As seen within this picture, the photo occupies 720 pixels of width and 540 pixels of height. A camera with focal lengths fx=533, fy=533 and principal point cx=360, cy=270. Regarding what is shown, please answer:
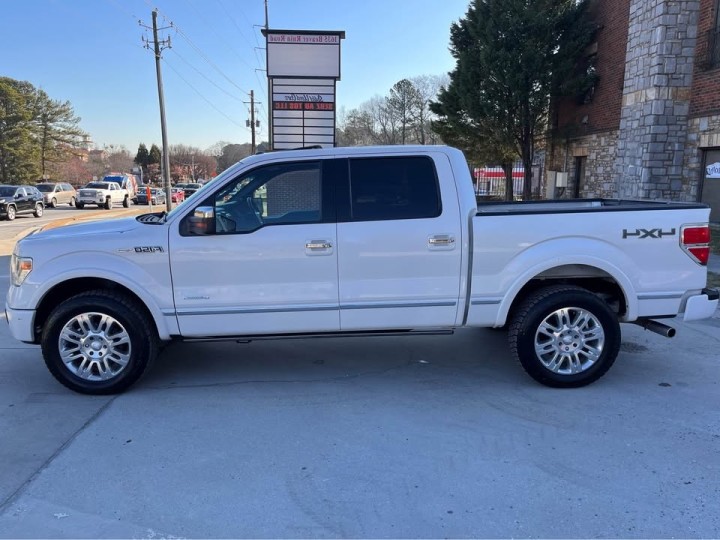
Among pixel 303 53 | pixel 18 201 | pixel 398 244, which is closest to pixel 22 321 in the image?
pixel 398 244

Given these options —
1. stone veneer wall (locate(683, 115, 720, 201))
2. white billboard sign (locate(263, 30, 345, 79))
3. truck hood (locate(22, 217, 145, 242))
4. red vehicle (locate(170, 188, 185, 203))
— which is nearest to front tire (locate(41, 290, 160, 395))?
truck hood (locate(22, 217, 145, 242))

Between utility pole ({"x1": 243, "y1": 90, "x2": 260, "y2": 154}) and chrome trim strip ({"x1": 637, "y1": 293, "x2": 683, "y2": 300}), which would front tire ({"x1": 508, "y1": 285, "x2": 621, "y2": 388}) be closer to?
chrome trim strip ({"x1": 637, "y1": 293, "x2": 683, "y2": 300})

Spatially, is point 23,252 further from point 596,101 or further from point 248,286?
point 596,101

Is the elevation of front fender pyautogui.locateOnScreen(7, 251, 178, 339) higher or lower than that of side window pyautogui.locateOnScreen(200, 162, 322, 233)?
lower

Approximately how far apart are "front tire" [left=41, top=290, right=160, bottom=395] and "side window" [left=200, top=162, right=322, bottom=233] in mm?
1089

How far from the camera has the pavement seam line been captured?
115 inches

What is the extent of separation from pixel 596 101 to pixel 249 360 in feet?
59.5

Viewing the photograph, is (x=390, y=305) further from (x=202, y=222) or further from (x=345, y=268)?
(x=202, y=222)

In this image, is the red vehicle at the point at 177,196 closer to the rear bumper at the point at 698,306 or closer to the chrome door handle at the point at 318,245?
the chrome door handle at the point at 318,245

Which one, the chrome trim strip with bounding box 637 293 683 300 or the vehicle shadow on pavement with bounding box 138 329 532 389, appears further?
the vehicle shadow on pavement with bounding box 138 329 532 389

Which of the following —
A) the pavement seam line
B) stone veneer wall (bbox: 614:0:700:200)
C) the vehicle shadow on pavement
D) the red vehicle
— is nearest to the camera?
the pavement seam line

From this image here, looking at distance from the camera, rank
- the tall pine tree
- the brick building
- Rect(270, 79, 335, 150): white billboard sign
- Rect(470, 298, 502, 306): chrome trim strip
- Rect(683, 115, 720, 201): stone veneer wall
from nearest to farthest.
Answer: Rect(470, 298, 502, 306): chrome trim strip
Rect(683, 115, 720, 201): stone veneer wall
the brick building
Rect(270, 79, 335, 150): white billboard sign
the tall pine tree

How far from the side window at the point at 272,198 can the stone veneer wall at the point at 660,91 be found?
1344 centimetres

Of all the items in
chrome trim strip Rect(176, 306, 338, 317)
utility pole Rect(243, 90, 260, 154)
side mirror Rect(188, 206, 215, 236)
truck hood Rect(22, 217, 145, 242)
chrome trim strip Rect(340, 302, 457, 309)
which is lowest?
chrome trim strip Rect(176, 306, 338, 317)
